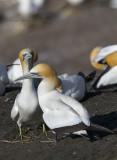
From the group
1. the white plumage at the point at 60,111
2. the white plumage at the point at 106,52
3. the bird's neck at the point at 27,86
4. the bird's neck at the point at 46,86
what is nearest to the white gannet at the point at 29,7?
the white plumage at the point at 106,52

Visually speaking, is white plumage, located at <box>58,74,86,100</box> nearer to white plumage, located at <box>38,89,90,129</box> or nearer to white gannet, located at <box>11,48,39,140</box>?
white gannet, located at <box>11,48,39,140</box>

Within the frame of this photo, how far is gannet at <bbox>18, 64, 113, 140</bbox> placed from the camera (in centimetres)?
601

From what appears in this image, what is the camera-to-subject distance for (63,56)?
64.9ft

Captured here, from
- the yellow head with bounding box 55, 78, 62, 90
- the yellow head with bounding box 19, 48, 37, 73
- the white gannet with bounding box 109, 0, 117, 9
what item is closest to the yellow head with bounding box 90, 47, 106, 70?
the yellow head with bounding box 55, 78, 62, 90

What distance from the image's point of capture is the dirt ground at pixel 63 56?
6137 millimetres

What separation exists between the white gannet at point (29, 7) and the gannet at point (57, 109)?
755 inches

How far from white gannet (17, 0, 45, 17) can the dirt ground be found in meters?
0.55

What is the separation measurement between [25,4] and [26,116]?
19917 millimetres

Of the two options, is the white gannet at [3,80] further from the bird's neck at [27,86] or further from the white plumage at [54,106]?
the white plumage at [54,106]

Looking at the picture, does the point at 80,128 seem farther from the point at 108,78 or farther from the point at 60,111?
the point at 108,78

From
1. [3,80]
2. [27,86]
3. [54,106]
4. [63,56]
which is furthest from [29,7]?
[54,106]

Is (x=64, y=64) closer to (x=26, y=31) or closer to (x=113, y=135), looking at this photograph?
(x=26, y=31)

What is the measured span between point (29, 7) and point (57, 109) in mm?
20130

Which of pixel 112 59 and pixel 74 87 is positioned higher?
pixel 112 59
